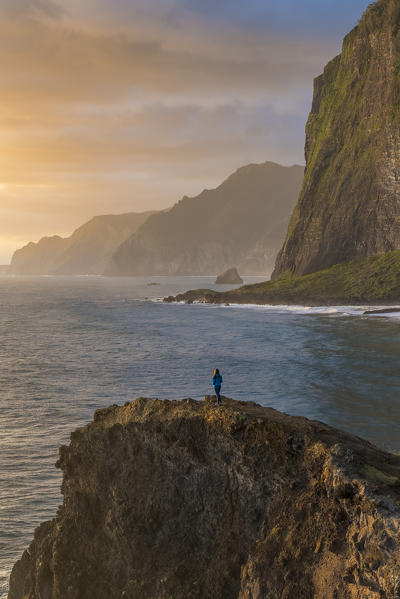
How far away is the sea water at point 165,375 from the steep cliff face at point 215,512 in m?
4.81

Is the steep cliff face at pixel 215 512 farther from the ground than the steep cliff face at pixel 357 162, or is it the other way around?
the steep cliff face at pixel 357 162

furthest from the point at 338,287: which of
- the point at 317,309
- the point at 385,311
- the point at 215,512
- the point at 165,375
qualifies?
the point at 215,512

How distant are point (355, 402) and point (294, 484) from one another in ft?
81.9

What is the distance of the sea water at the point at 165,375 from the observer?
78.8 feet

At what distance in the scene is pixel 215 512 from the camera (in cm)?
1184

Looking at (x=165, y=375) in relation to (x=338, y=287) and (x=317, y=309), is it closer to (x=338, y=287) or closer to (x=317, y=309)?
(x=317, y=309)

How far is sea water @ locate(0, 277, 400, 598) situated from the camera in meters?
24.0

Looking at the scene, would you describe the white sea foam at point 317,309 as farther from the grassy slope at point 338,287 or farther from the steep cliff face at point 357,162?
the steep cliff face at point 357,162

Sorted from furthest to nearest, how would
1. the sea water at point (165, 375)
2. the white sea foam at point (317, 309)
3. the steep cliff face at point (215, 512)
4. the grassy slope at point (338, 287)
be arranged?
the grassy slope at point (338, 287) → the white sea foam at point (317, 309) → the sea water at point (165, 375) → the steep cliff face at point (215, 512)

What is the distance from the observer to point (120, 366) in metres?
49.9

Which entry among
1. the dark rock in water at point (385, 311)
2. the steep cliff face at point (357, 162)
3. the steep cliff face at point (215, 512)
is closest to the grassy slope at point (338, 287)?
the steep cliff face at point (357, 162)

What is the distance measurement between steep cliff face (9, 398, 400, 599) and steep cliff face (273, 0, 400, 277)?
122 meters

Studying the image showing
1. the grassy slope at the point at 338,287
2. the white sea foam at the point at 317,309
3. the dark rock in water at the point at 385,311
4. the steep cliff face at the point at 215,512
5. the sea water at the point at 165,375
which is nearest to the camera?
the steep cliff face at the point at 215,512

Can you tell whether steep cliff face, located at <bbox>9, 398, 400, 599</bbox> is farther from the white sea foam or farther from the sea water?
the white sea foam
